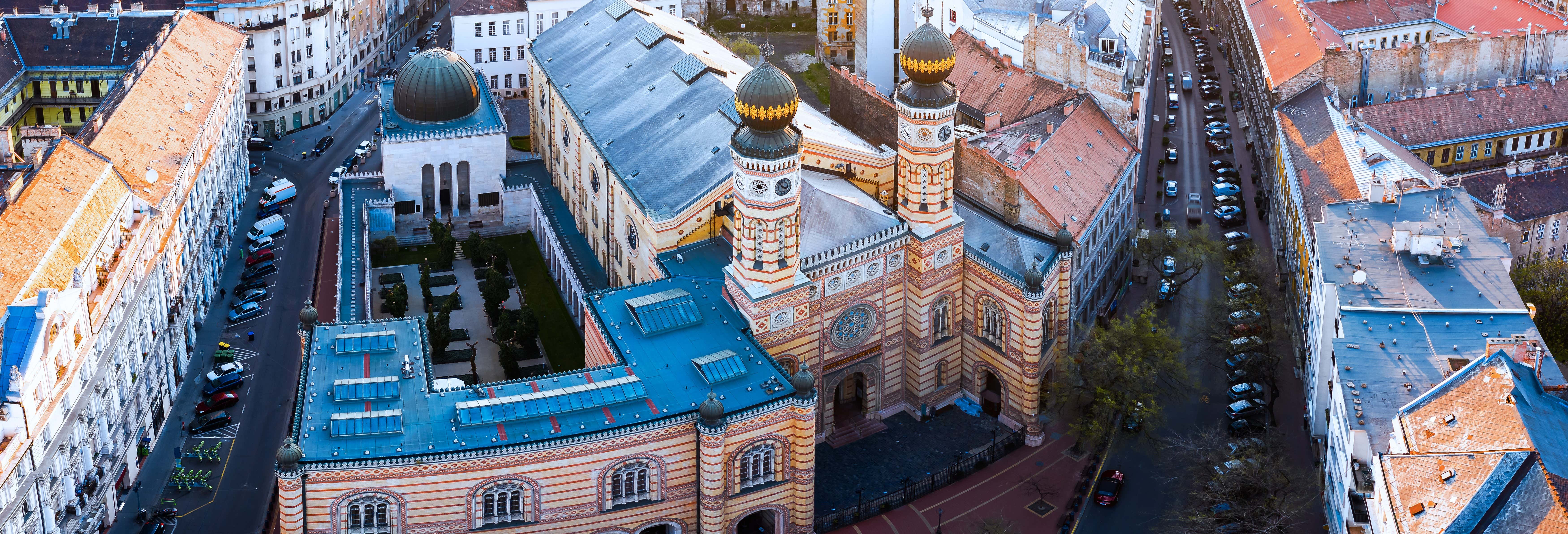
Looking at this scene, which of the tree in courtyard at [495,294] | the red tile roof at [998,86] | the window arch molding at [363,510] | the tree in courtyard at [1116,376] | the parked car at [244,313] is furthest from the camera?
the red tile roof at [998,86]

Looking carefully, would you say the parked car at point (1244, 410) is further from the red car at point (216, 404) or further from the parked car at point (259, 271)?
the parked car at point (259, 271)

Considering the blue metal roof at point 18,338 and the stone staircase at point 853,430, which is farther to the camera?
the stone staircase at point 853,430

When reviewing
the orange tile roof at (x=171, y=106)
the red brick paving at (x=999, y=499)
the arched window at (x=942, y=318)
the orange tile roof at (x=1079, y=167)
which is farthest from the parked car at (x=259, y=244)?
the orange tile roof at (x=1079, y=167)

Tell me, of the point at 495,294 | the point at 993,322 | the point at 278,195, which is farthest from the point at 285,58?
the point at 993,322

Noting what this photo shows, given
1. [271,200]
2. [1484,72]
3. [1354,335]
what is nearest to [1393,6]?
[1484,72]

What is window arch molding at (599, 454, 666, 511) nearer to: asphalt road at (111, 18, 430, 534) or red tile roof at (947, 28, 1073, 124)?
asphalt road at (111, 18, 430, 534)

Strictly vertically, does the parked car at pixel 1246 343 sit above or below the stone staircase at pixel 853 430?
above

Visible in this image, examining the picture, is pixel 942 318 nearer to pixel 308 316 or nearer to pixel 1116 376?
pixel 1116 376
